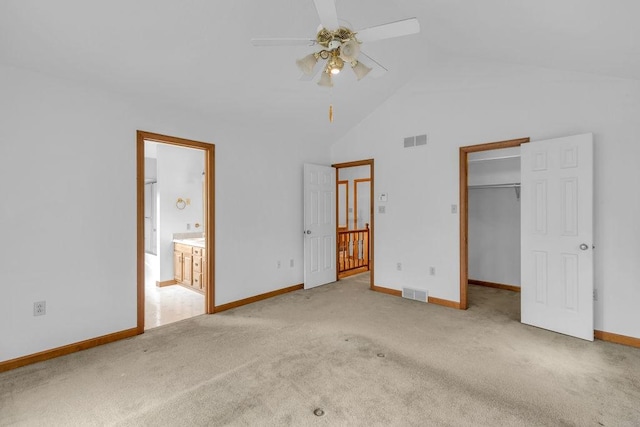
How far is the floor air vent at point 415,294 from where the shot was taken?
4.46 m

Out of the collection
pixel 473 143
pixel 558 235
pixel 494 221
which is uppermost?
pixel 473 143

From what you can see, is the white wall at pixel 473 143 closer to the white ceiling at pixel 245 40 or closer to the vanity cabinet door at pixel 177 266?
the white ceiling at pixel 245 40

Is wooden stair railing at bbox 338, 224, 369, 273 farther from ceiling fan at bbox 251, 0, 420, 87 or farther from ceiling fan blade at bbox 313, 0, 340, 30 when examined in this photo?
ceiling fan blade at bbox 313, 0, 340, 30

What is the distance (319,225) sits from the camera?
534cm

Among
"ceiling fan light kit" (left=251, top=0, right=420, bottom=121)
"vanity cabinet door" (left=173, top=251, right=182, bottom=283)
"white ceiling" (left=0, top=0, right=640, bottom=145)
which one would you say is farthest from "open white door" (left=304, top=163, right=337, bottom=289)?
"ceiling fan light kit" (left=251, top=0, right=420, bottom=121)

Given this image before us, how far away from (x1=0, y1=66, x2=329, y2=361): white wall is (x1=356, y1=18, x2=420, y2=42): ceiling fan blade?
8.26 feet

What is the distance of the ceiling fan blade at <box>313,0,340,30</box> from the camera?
1.78 m

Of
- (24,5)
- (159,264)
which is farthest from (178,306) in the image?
(24,5)

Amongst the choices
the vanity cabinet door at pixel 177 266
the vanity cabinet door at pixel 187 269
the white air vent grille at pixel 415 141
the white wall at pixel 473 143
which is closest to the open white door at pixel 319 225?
the white wall at pixel 473 143

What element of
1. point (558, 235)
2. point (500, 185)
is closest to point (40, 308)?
point (558, 235)

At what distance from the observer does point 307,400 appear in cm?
216

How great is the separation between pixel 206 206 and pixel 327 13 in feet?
9.25

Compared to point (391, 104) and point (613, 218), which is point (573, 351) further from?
point (391, 104)

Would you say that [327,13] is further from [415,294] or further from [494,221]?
[494,221]
